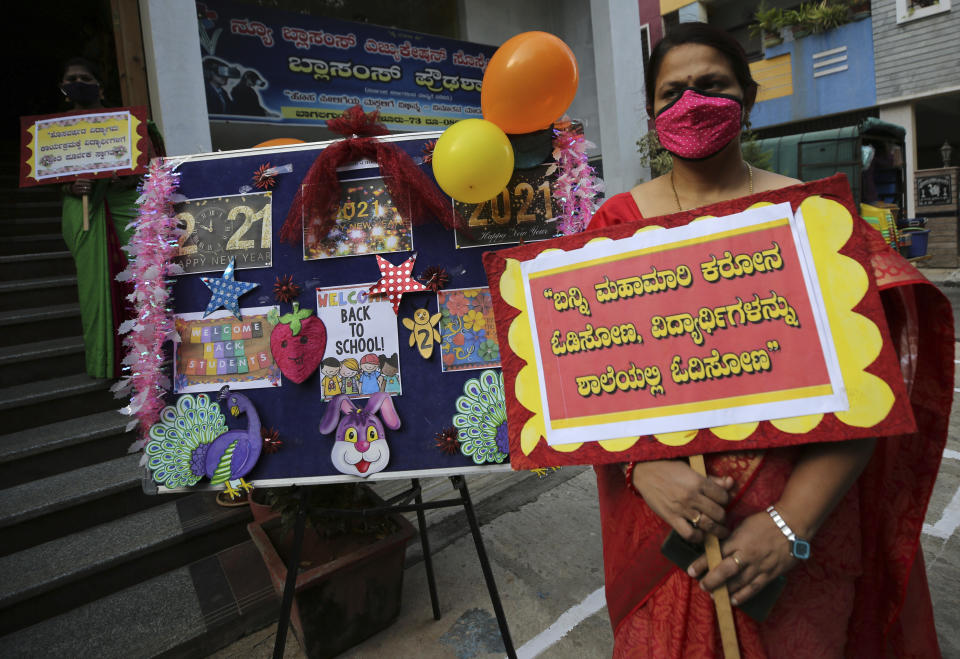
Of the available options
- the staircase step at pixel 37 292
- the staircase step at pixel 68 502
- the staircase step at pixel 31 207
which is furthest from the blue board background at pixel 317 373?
the staircase step at pixel 31 207

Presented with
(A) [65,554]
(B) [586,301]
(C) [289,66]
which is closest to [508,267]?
(B) [586,301]

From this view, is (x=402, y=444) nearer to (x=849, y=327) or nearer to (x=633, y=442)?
(x=633, y=442)

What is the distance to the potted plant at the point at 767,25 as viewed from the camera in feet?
37.1

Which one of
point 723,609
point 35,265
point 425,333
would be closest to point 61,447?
point 35,265

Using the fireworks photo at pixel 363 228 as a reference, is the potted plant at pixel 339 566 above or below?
below

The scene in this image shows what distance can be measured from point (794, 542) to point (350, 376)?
118 centimetres

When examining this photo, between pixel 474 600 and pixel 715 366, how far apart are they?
1.88m

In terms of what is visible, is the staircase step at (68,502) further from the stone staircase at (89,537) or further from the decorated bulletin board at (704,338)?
the decorated bulletin board at (704,338)

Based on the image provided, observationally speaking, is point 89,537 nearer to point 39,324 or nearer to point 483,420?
point 39,324

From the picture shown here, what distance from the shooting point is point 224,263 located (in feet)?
5.25

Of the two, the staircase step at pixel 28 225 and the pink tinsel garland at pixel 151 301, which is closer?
the pink tinsel garland at pixel 151 301

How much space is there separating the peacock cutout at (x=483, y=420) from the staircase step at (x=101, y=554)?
188 centimetres

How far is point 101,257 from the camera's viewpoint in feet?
10.3

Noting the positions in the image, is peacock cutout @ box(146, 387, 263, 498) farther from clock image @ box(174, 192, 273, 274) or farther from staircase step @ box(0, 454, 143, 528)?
staircase step @ box(0, 454, 143, 528)
